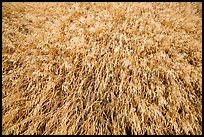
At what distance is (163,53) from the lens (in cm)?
153

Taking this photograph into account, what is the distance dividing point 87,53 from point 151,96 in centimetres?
50

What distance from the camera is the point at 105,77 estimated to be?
1.51 m

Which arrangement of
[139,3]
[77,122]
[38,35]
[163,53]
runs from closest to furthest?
[77,122], [163,53], [38,35], [139,3]

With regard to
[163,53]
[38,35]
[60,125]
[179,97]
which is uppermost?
[38,35]

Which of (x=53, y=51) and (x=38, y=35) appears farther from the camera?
(x=38, y=35)

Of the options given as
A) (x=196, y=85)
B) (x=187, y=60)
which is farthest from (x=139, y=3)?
(x=196, y=85)

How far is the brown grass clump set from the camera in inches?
55.1

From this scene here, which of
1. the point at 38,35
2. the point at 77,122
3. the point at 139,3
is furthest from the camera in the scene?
the point at 139,3

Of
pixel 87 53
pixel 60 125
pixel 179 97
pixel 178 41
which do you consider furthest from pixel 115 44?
pixel 60 125

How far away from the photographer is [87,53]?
1.53m

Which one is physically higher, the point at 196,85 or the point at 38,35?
the point at 38,35

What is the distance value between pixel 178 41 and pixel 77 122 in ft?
2.87

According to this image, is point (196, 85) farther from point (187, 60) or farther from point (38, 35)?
point (38, 35)

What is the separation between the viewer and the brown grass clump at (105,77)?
140cm
